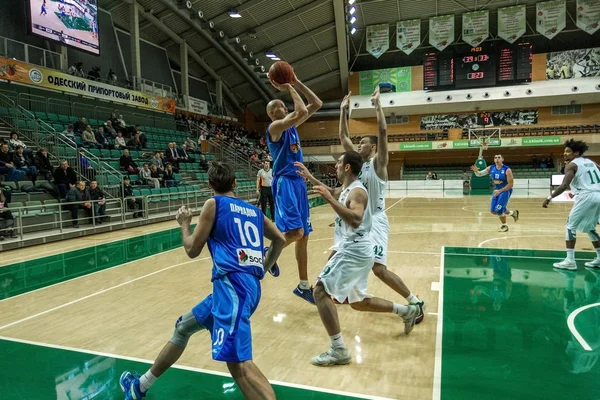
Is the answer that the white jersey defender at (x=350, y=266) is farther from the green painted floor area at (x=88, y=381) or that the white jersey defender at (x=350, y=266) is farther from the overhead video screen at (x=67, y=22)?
the overhead video screen at (x=67, y=22)

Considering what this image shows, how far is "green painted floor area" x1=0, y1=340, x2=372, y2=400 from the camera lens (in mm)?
2580

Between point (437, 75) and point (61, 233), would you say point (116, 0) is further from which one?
point (437, 75)

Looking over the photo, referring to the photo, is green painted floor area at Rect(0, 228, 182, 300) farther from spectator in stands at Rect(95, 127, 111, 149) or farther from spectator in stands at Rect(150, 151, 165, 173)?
spectator in stands at Rect(95, 127, 111, 149)

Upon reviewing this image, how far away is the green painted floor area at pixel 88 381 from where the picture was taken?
102 inches

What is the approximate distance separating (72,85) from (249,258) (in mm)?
16230

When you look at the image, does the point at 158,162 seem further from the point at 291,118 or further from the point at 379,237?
the point at 379,237

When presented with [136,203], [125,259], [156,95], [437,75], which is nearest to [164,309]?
[125,259]

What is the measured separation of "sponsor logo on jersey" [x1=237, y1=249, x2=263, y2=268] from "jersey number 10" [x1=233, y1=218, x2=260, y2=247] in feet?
0.13

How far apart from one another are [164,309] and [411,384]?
9.13 feet

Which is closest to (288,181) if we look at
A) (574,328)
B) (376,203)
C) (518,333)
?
(376,203)

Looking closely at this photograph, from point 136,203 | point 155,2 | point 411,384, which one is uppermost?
point 155,2

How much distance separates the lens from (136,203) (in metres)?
12.2

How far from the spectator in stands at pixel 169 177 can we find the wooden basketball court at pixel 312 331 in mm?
7440

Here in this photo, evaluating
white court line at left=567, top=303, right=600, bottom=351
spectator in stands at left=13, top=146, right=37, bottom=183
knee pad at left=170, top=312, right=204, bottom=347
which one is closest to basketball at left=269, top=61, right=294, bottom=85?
knee pad at left=170, top=312, right=204, bottom=347
